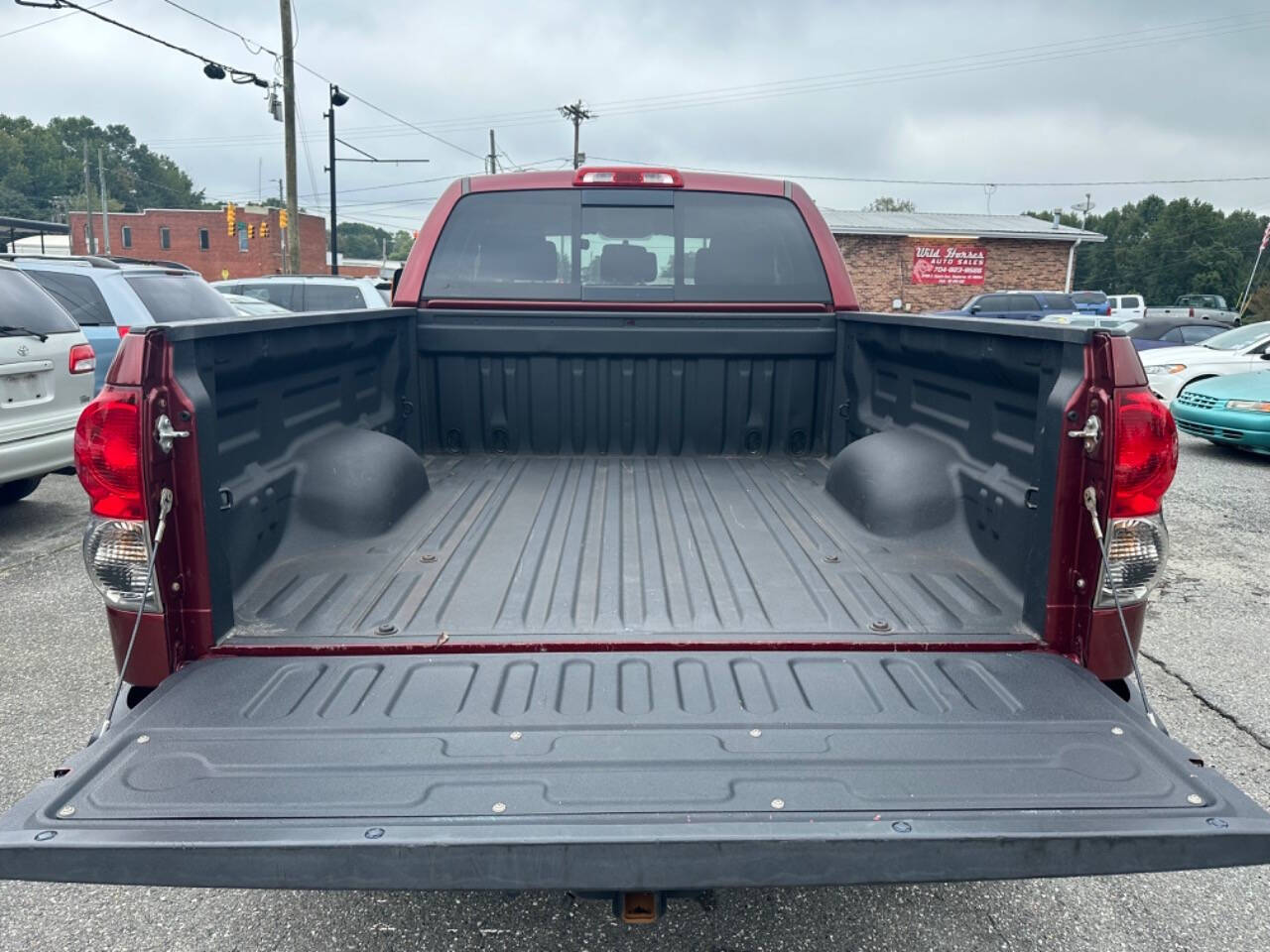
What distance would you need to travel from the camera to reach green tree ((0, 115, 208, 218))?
306 feet

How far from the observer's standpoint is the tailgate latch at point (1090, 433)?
2188mm

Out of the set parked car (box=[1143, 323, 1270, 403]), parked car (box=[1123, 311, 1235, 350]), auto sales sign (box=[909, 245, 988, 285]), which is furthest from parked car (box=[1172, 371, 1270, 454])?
auto sales sign (box=[909, 245, 988, 285])

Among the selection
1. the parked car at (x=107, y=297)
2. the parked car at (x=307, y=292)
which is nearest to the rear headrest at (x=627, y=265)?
the parked car at (x=107, y=297)

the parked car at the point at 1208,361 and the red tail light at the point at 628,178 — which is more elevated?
the red tail light at the point at 628,178

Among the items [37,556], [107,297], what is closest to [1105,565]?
[37,556]

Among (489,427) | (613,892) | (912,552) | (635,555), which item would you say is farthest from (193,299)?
(613,892)

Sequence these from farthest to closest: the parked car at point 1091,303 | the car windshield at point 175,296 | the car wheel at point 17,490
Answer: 1. the parked car at point 1091,303
2. the car windshield at point 175,296
3. the car wheel at point 17,490

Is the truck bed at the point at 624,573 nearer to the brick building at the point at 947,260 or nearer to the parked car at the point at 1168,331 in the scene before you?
the parked car at the point at 1168,331

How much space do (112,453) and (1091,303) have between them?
3405 centimetres

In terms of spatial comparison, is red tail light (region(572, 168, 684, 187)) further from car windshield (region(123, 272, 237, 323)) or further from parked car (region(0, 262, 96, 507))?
car windshield (region(123, 272, 237, 323))

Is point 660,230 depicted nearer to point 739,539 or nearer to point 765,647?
point 739,539

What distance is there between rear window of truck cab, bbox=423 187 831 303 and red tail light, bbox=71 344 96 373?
381 centimetres

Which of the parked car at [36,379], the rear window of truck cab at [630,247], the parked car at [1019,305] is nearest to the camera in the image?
the rear window of truck cab at [630,247]

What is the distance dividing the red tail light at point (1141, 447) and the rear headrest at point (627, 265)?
8.53 ft
